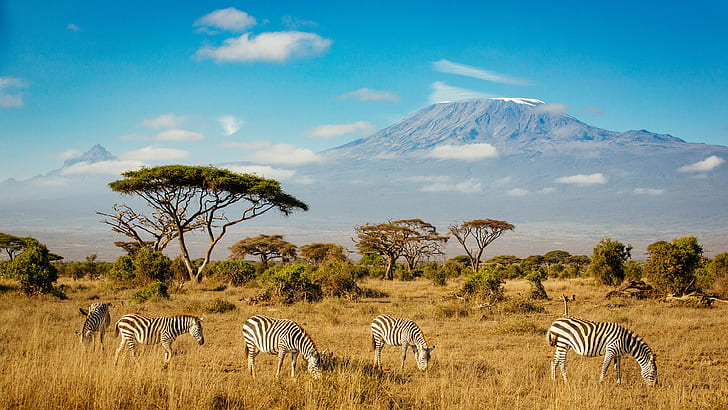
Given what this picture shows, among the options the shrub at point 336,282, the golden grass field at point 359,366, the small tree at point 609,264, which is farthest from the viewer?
the small tree at point 609,264

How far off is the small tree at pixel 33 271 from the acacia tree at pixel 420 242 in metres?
34.3

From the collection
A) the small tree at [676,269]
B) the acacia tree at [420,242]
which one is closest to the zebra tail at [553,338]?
the small tree at [676,269]

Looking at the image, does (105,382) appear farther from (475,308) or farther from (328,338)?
(475,308)

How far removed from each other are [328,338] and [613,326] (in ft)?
22.0

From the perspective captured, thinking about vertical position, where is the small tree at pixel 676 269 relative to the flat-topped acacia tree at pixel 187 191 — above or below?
below

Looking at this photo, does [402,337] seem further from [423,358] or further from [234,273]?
[234,273]

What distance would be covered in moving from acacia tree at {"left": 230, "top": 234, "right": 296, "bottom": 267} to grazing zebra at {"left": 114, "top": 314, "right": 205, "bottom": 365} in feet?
151

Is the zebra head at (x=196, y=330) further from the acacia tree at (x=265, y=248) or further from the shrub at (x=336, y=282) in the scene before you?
the acacia tree at (x=265, y=248)

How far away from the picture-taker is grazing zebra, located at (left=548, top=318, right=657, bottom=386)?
8.01 metres

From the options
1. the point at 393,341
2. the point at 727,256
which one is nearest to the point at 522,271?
the point at 727,256

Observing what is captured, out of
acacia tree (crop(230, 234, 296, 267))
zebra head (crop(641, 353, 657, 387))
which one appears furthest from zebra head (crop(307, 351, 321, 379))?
acacia tree (crop(230, 234, 296, 267))

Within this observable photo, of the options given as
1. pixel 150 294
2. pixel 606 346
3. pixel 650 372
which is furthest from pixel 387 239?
pixel 650 372

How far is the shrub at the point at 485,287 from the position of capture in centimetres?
1945

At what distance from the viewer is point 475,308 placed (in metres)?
17.8
